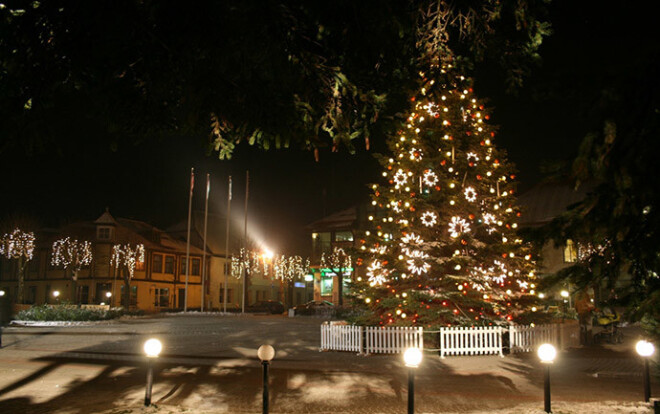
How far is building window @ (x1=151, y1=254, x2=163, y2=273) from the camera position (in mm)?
55438

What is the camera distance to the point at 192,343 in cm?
1945

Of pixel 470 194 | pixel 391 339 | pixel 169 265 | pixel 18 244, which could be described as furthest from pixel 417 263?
pixel 169 265

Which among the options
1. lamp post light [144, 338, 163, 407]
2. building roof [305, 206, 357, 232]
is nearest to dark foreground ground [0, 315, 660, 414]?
lamp post light [144, 338, 163, 407]

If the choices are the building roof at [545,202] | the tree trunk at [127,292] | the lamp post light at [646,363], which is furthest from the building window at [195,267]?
the lamp post light at [646,363]

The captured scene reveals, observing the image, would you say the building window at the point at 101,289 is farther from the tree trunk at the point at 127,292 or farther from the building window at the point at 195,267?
the building window at the point at 195,267

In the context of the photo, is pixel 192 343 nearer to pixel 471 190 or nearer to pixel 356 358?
pixel 356 358

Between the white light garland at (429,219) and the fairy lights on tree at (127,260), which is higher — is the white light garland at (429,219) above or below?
above

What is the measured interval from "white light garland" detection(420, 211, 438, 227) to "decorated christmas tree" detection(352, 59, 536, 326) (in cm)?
3

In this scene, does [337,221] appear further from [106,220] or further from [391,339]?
[391,339]

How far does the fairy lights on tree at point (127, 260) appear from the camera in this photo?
162ft

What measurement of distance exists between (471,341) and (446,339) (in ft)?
2.48

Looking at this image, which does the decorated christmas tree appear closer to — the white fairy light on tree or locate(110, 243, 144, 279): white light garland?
the white fairy light on tree

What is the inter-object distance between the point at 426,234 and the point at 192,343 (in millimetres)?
9667

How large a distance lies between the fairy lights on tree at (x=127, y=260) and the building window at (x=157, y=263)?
122 inches
